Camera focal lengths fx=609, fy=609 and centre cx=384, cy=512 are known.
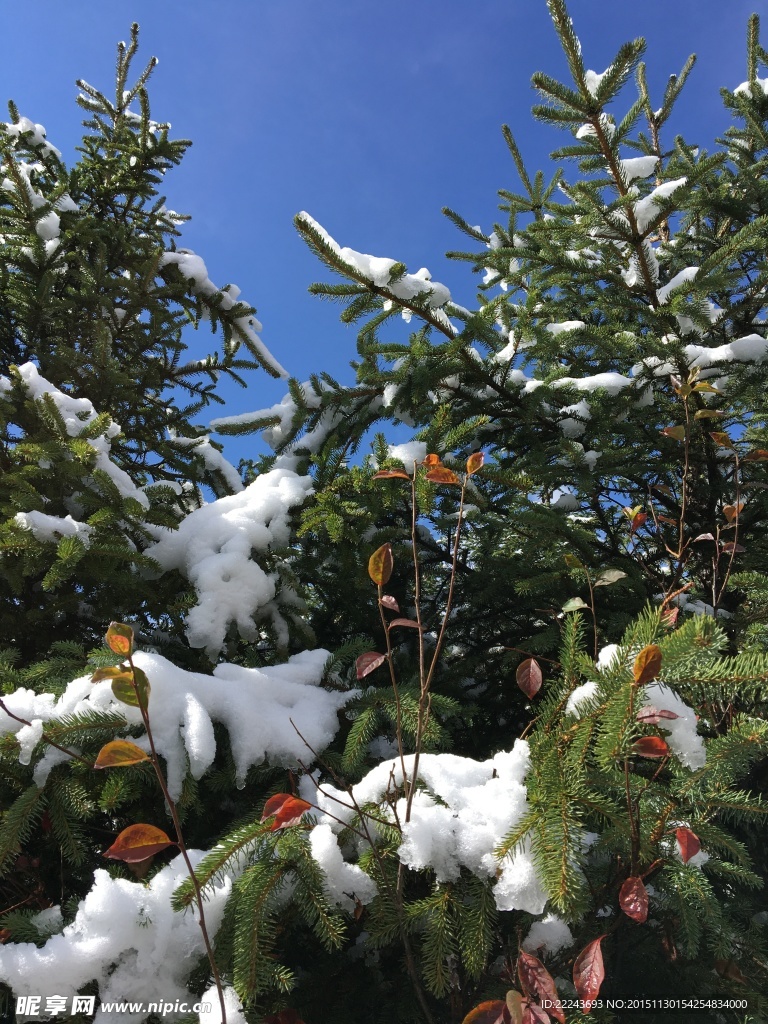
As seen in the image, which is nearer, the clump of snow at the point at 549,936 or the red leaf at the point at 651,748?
the red leaf at the point at 651,748

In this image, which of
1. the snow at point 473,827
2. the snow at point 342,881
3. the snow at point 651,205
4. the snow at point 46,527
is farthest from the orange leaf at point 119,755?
the snow at point 651,205

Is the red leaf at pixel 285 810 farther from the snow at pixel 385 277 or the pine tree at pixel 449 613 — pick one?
the snow at pixel 385 277

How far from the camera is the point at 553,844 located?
1.37m

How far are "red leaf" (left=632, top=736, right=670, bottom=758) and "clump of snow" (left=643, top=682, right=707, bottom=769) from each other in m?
0.17

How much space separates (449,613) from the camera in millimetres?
2506

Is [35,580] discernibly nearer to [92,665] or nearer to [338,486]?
[92,665]

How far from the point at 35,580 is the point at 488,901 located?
2514mm

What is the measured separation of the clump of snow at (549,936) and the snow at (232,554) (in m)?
1.58

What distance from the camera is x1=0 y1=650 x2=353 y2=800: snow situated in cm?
188

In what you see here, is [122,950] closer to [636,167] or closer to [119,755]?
[119,755]

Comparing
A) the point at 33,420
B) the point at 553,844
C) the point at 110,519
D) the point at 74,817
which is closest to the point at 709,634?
the point at 553,844

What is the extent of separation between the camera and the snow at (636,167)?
3414 millimetres

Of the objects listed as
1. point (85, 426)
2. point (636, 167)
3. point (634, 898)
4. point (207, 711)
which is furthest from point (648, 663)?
point (636, 167)

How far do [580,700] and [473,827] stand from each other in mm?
427
